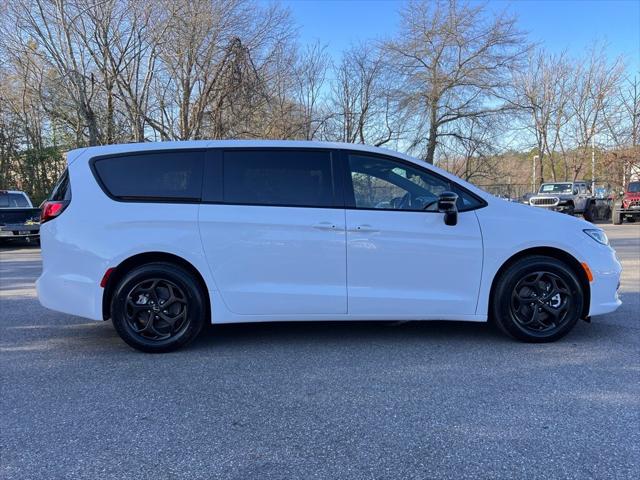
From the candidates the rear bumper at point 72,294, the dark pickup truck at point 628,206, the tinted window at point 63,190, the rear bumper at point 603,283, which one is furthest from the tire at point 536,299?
the dark pickup truck at point 628,206

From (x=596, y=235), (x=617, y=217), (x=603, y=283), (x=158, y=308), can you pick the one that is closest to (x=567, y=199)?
(x=617, y=217)

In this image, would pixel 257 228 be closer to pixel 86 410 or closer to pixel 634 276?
pixel 86 410

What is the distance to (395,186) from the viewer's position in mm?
4324

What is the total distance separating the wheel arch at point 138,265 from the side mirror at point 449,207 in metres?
2.16

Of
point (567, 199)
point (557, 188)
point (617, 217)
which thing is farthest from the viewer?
point (557, 188)

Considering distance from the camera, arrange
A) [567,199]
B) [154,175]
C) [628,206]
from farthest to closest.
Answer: [567,199] < [628,206] < [154,175]

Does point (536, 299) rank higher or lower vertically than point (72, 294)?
lower

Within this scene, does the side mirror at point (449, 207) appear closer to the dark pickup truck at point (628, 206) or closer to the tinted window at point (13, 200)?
the tinted window at point (13, 200)

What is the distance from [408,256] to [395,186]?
2.14 feet

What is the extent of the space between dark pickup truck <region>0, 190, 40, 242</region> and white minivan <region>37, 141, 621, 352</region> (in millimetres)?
11283

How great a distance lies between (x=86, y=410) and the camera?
3.16 m

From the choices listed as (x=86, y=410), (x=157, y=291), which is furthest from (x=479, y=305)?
(x=86, y=410)

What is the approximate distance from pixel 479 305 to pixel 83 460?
3.22m

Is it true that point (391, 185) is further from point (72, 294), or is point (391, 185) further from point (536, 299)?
point (72, 294)
